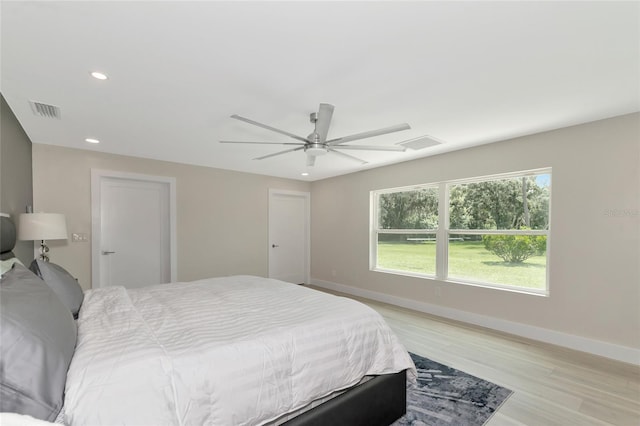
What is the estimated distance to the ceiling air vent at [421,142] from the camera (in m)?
3.40

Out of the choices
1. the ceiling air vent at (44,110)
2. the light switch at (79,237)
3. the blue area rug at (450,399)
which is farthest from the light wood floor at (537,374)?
the light switch at (79,237)

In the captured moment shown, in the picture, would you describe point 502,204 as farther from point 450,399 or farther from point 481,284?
point 450,399

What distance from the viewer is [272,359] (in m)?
1.48

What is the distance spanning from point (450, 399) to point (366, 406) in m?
0.87

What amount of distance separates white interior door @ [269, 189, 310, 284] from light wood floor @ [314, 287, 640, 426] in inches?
115

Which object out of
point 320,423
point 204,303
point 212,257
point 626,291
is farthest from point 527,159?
point 212,257

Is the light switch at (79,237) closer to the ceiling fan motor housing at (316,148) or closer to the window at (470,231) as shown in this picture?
the ceiling fan motor housing at (316,148)

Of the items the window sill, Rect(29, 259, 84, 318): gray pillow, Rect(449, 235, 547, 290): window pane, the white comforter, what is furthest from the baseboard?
Rect(29, 259, 84, 318): gray pillow

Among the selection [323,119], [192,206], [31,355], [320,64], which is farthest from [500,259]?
[192,206]

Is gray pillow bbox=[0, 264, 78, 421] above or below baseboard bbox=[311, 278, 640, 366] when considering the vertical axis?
above

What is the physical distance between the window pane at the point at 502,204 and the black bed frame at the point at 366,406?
2627 mm

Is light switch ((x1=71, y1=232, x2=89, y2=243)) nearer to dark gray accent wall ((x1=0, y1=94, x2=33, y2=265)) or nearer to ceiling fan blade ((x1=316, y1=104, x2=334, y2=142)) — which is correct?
dark gray accent wall ((x1=0, y1=94, x2=33, y2=265))

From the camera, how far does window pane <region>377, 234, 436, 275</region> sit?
4434 millimetres

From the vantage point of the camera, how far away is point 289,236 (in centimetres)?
611
